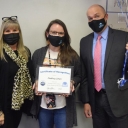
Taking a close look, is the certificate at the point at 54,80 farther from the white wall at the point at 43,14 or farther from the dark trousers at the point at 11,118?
the white wall at the point at 43,14

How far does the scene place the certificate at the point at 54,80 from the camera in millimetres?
1587

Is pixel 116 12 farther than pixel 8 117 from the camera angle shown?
Yes

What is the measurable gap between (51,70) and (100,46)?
1.50ft

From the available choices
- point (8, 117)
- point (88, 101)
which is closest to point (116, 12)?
point (88, 101)

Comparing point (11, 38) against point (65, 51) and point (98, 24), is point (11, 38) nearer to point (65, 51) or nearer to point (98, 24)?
point (65, 51)

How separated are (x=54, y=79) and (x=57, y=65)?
0.14 metres

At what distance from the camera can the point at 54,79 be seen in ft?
5.23

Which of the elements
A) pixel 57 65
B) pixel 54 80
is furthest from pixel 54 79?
pixel 57 65

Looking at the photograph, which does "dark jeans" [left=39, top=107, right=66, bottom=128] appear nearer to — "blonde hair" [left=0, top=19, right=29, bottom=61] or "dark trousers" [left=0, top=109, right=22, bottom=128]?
"dark trousers" [left=0, top=109, right=22, bottom=128]

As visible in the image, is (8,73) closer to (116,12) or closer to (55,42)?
(55,42)

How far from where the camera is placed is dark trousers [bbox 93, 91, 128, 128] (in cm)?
165

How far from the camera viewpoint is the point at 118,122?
1.65 m

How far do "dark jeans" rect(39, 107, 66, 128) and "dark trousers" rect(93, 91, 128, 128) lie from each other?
0.29 meters

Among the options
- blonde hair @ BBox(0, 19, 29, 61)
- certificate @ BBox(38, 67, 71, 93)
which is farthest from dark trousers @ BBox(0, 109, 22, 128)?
blonde hair @ BBox(0, 19, 29, 61)
